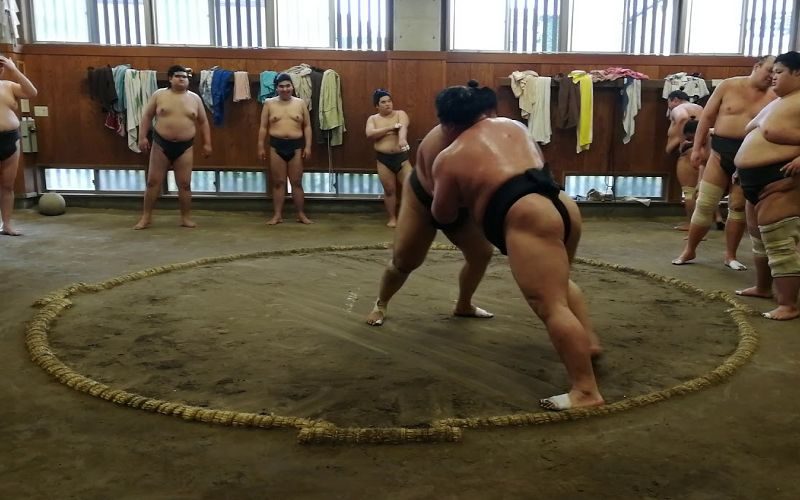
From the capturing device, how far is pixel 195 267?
3689 millimetres

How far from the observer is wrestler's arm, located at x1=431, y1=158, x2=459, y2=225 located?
1952 millimetres

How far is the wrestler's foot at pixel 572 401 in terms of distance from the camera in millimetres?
1795

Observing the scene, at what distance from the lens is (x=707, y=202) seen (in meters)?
3.75

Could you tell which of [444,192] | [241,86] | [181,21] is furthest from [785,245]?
[181,21]

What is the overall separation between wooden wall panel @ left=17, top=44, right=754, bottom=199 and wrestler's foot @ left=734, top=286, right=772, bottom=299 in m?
3.30

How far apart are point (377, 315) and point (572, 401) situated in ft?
3.36

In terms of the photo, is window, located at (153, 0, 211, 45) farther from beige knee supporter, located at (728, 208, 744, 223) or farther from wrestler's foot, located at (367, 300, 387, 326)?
beige knee supporter, located at (728, 208, 744, 223)

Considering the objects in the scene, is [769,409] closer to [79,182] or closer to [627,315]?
[627,315]

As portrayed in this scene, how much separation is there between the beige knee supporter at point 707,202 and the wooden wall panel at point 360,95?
8.53ft

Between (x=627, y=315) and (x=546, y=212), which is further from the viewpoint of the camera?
(x=627, y=315)

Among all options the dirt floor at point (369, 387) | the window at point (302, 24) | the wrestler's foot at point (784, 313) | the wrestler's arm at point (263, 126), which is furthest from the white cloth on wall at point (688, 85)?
the wrestler's foot at point (784, 313)

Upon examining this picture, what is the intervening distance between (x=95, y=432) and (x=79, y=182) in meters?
5.58

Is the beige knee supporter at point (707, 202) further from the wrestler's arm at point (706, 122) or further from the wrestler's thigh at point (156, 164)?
the wrestler's thigh at point (156, 164)

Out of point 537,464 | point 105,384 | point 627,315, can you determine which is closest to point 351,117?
point 627,315
